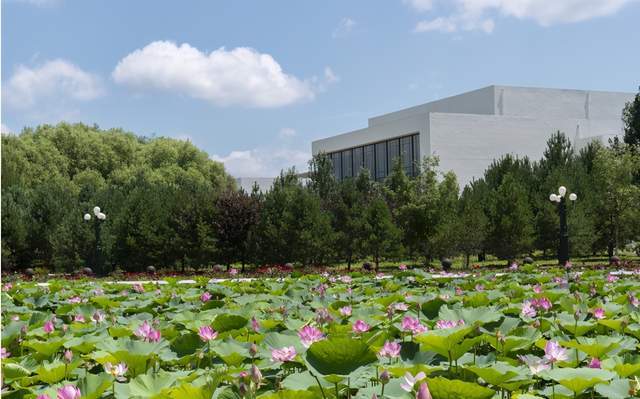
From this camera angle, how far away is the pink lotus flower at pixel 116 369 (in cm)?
300

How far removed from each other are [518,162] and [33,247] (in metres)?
26.5

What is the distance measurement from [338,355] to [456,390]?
53cm

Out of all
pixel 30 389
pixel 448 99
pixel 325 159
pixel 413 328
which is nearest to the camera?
pixel 30 389

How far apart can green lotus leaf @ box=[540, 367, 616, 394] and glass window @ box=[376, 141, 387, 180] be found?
49.2 meters

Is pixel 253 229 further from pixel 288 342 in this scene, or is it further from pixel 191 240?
pixel 288 342

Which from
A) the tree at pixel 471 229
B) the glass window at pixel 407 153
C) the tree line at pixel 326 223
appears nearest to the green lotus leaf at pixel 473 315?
the tree line at pixel 326 223

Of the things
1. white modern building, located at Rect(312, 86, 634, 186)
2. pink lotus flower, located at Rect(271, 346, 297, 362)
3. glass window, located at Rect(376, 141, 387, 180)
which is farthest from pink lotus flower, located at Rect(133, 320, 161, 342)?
glass window, located at Rect(376, 141, 387, 180)

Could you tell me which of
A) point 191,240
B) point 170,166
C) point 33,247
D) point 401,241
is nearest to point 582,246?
point 401,241

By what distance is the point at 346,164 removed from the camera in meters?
56.9

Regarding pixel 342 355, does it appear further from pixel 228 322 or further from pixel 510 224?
pixel 510 224

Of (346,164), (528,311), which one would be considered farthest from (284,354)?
(346,164)

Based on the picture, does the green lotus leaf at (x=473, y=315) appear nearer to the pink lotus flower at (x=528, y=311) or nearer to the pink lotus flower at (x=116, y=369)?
the pink lotus flower at (x=528, y=311)

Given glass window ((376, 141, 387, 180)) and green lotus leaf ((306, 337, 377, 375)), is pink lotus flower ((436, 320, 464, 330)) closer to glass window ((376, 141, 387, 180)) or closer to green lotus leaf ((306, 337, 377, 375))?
green lotus leaf ((306, 337, 377, 375))

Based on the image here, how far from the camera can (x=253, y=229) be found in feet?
98.3
